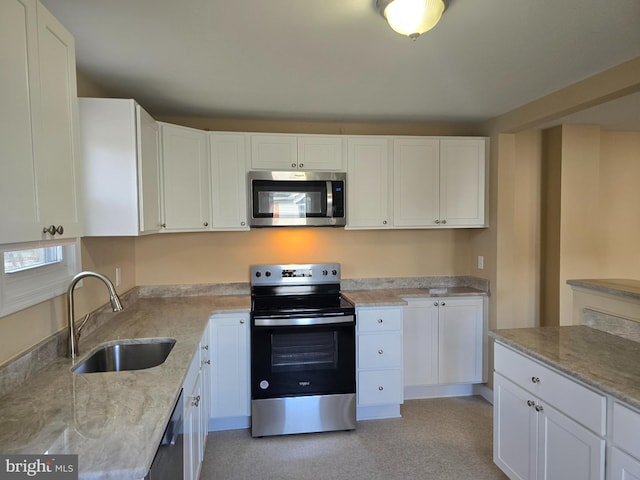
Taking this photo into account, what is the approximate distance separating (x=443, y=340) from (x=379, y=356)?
69 centimetres

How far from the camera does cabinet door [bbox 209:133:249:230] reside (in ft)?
9.32

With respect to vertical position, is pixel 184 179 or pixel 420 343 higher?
pixel 184 179

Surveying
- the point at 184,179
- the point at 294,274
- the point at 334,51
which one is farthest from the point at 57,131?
the point at 294,274

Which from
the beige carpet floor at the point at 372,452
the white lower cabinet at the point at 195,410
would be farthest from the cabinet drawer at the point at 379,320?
the white lower cabinet at the point at 195,410

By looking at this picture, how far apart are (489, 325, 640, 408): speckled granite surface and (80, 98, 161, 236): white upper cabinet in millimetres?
2168

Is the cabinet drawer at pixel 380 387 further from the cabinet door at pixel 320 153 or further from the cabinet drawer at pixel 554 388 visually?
the cabinet door at pixel 320 153

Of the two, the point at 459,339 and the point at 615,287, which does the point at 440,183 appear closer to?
the point at 459,339

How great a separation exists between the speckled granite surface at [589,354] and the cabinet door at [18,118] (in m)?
2.02

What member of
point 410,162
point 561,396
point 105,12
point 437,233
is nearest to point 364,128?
point 410,162

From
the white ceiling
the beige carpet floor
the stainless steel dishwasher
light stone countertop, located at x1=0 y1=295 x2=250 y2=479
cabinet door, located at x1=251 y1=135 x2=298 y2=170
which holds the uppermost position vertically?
the white ceiling

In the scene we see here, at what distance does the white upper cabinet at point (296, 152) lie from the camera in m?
2.90

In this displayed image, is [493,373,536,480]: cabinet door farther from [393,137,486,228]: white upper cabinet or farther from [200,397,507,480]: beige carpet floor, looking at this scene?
[393,137,486,228]: white upper cabinet

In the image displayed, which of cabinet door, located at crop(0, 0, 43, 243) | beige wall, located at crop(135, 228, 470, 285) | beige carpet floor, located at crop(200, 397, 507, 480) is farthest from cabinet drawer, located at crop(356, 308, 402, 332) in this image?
cabinet door, located at crop(0, 0, 43, 243)

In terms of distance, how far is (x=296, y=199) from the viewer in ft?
9.55
